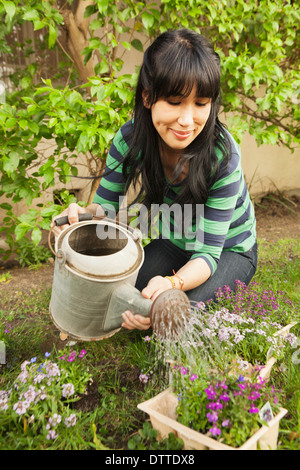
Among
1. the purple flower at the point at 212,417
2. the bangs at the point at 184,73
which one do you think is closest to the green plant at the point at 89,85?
the bangs at the point at 184,73

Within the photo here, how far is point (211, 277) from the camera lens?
2145 mm

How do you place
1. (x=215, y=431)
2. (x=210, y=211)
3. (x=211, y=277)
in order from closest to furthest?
1. (x=215, y=431)
2. (x=210, y=211)
3. (x=211, y=277)

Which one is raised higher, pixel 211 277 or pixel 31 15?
pixel 31 15

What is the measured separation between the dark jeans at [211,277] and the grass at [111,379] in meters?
0.33

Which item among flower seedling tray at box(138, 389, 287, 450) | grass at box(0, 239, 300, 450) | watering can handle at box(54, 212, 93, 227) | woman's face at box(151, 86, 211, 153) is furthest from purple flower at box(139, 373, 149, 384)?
woman's face at box(151, 86, 211, 153)

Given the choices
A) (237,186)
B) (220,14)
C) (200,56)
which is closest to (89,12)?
(220,14)

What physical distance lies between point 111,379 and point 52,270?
5.64 ft

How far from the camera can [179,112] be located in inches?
66.3

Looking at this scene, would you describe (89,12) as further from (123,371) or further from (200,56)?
(123,371)

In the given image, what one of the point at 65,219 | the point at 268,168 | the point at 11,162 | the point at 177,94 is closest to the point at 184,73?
the point at 177,94

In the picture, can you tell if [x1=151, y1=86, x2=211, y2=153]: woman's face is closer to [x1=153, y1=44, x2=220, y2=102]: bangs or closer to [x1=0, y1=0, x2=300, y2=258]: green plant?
[x1=153, y1=44, x2=220, y2=102]: bangs

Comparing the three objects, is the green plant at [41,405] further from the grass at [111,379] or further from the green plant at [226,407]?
the green plant at [226,407]

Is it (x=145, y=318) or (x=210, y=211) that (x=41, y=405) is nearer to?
(x=145, y=318)
